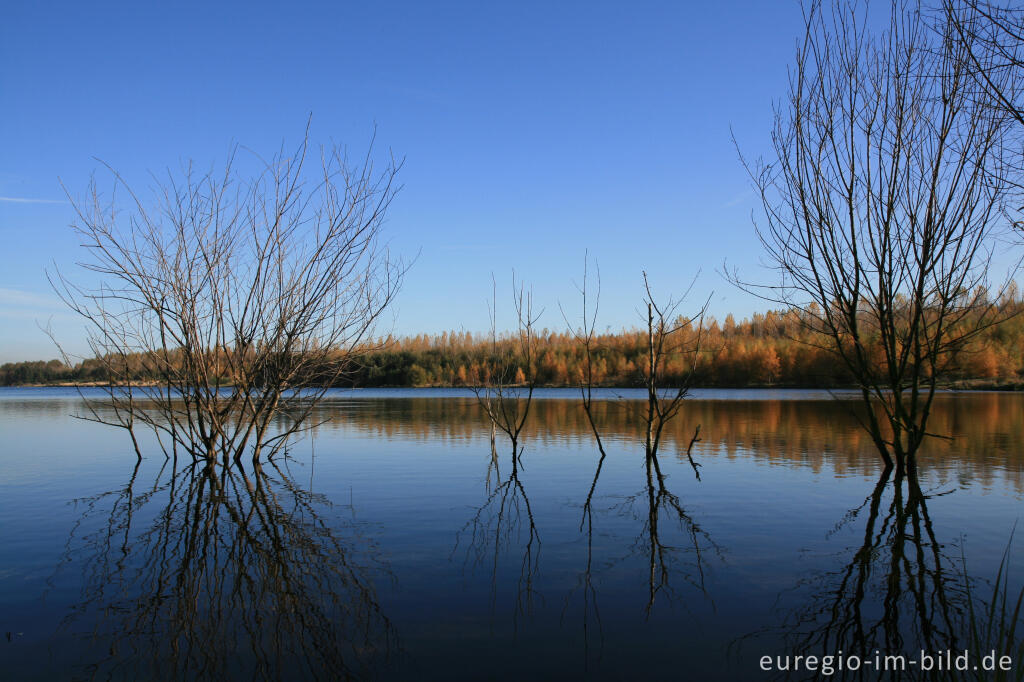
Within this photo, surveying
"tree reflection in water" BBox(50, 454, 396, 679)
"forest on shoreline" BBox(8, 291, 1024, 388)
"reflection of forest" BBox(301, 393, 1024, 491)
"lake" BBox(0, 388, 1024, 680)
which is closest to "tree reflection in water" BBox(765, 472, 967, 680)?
"lake" BBox(0, 388, 1024, 680)

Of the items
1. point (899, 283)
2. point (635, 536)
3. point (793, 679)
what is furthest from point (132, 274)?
point (899, 283)

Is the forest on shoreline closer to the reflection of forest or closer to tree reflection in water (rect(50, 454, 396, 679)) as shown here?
the reflection of forest

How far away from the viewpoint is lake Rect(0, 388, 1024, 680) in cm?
435

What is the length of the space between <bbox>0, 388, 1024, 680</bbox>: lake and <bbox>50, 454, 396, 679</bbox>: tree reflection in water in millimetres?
25

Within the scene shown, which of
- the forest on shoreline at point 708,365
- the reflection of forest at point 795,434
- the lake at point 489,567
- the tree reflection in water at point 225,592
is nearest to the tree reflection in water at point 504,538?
the lake at point 489,567

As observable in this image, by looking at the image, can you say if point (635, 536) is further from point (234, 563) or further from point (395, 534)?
point (234, 563)

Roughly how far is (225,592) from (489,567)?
2.23 m

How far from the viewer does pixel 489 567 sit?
20.3ft

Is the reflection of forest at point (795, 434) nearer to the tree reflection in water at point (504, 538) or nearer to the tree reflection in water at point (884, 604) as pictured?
the tree reflection in water at point (884, 604)

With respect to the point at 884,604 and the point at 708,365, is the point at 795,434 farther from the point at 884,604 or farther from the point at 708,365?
the point at 708,365

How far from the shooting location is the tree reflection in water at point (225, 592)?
13.9 ft

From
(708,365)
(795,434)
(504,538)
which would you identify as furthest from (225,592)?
(708,365)

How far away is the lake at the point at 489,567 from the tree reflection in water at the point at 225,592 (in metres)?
0.02

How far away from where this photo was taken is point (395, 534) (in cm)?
740
